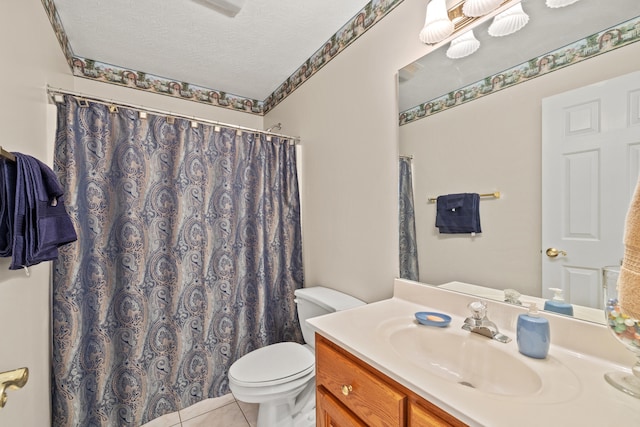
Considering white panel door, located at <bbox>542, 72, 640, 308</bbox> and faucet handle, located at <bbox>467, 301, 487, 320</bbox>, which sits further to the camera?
faucet handle, located at <bbox>467, 301, 487, 320</bbox>

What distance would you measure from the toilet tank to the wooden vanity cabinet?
50cm

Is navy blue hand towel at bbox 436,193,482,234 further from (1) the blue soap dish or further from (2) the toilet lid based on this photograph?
(2) the toilet lid

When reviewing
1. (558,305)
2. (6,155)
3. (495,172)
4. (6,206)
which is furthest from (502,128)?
(6,206)

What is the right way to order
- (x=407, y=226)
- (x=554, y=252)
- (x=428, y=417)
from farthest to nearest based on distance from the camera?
(x=407, y=226) < (x=554, y=252) < (x=428, y=417)

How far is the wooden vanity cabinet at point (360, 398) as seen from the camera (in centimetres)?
62

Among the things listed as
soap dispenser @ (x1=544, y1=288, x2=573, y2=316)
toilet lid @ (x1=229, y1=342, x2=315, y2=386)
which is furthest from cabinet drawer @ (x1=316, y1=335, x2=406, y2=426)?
soap dispenser @ (x1=544, y1=288, x2=573, y2=316)

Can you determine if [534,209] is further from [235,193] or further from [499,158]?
[235,193]

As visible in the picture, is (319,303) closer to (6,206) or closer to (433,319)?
(433,319)

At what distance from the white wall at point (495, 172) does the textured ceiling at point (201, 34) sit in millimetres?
954

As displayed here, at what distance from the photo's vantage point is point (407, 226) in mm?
1252

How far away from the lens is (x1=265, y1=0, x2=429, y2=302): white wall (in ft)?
4.27

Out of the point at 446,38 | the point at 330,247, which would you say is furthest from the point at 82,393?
the point at 446,38

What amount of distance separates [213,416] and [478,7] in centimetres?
243

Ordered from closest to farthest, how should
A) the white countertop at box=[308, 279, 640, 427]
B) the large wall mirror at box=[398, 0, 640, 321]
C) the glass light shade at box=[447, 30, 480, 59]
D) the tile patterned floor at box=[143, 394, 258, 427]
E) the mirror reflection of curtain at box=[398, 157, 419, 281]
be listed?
the white countertop at box=[308, 279, 640, 427]
the large wall mirror at box=[398, 0, 640, 321]
the glass light shade at box=[447, 30, 480, 59]
the mirror reflection of curtain at box=[398, 157, 419, 281]
the tile patterned floor at box=[143, 394, 258, 427]
